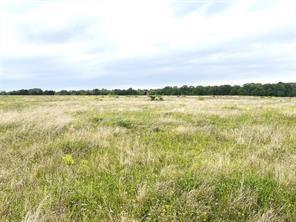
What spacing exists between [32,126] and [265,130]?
7.18 meters

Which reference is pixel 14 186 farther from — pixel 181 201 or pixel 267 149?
pixel 267 149

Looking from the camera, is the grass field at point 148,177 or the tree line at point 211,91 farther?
the tree line at point 211,91

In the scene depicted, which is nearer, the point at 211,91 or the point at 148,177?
the point at 148,177

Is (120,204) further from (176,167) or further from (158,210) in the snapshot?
(176,167)

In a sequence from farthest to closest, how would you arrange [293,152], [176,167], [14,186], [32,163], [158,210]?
[293,152] < [32,163] < [176,167] < [14,186] < [158,210]

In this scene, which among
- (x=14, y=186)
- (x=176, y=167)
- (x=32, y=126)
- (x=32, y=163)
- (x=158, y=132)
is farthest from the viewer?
(x=32, y=126)

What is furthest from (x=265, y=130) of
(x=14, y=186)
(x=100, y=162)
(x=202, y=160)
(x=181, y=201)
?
(x=14, y=186)

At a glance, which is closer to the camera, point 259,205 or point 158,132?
point 259,205

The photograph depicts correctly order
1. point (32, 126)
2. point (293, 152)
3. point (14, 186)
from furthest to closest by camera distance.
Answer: point (32, 126), point (293, 152), point (14, 186)

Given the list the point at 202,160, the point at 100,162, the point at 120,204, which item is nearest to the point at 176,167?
the point at 202,160

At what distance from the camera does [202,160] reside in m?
6.53

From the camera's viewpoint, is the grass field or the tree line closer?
the grass field

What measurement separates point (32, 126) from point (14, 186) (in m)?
6.12

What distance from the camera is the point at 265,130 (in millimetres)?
10336
